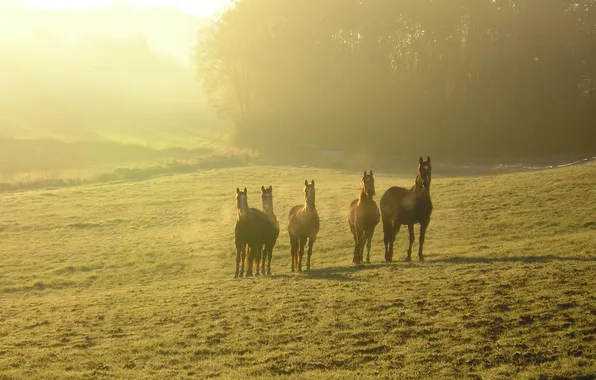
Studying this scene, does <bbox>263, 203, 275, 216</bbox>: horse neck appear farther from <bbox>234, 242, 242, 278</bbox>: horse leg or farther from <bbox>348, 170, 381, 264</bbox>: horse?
<bbox>348, 170, 381, 264</bbox>: horse

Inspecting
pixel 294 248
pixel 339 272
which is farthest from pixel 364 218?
pixel 294 248

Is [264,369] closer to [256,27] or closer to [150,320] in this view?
[150,320]

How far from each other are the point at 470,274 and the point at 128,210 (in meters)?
24.1

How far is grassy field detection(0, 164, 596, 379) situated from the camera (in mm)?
9188

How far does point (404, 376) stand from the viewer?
839 cm

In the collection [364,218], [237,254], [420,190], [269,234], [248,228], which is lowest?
[237,254]

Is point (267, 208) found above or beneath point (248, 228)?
above

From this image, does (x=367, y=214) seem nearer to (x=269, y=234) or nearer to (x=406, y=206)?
(x=406, y=206)

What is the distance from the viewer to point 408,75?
6638 centimetres

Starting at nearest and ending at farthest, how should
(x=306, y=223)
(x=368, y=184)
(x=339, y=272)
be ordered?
1. (x=339, y=272)
2. (x=368, y=184)
3. (x=306, y=223)

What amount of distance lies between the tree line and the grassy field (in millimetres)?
32426

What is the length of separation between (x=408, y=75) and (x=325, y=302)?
2235 inches

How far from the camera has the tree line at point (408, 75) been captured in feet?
197

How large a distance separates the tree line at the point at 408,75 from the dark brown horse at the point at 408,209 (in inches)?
1628
